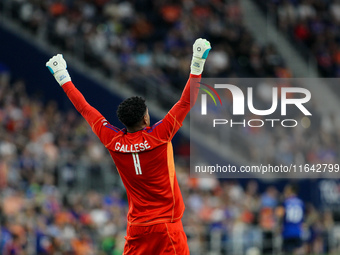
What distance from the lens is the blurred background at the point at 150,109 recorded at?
14.7 meters

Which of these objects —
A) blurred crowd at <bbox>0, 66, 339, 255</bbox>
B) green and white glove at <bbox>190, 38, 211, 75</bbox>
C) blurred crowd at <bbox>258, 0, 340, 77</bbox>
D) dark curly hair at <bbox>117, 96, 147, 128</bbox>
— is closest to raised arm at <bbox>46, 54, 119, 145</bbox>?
dark curly hair at <bbox>117, 96, 147, 128</bbox>

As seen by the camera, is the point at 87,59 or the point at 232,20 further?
the point at 232,20

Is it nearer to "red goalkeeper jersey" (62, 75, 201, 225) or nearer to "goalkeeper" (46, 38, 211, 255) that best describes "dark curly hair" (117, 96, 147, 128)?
"goalkeeper" (46, 38, 211, 255)

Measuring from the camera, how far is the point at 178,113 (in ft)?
18.3

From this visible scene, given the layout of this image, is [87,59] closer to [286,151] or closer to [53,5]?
[53,5]

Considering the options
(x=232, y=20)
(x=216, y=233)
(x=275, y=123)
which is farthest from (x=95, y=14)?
(x=216, y=233)

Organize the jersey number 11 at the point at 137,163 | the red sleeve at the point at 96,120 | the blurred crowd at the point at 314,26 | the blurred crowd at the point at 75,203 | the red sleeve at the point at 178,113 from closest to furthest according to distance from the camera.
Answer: the red sleeve at the point at 178,113, the jersey number 11 at the point at 137,163, the red sleeve at the point at 96,120, the blurred crowd at the point at 75,203, the blurred crowd at the point at 314,26

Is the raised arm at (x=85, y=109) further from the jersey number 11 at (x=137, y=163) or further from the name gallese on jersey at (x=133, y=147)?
the jersey number 11 at (x=137, y=163)

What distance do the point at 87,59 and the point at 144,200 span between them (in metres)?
14.6

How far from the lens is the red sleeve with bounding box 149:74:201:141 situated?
5570 millimetres

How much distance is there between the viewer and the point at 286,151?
17.3 metres

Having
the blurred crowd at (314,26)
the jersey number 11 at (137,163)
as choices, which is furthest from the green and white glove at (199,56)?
the blurred crowd at (314,26)

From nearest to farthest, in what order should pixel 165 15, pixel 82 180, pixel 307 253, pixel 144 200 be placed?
pixel 144 200
pixel 82 180
pixel 307 253
pixel 165 15

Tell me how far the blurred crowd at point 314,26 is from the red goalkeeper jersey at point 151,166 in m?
17.9
